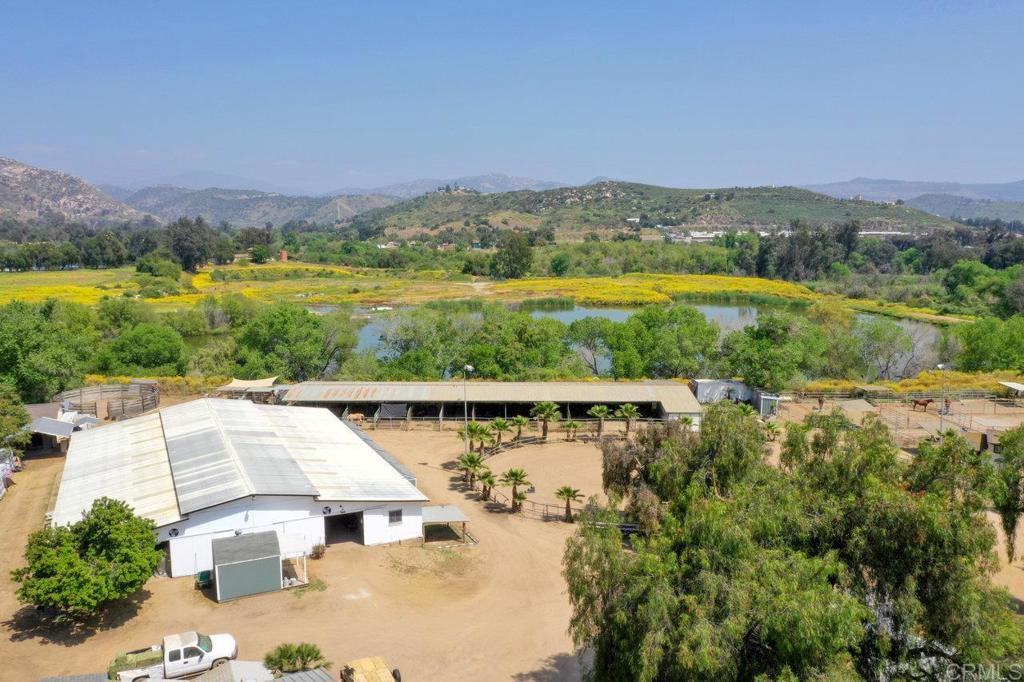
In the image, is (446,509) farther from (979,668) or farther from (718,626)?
(979,668)

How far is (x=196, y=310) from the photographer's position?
75250mm

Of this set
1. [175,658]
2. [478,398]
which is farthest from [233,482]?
[478,398]

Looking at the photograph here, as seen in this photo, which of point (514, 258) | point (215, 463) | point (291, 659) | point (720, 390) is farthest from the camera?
point (514, 258)

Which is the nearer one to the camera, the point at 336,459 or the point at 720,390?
the point at 336,459

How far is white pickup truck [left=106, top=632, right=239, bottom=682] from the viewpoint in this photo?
1817 centimetres

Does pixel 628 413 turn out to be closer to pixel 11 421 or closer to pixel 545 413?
pixel 545 413

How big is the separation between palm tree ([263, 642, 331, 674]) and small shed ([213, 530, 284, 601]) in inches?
206

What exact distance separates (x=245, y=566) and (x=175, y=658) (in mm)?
4720

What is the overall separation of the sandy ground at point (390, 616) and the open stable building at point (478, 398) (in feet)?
51.6

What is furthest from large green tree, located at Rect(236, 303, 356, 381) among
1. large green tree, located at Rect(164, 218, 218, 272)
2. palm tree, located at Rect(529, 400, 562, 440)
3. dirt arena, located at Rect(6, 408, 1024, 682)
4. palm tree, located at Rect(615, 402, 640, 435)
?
large green tree, located at Rect(164, 218, 218, 272)

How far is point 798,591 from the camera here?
1321 centimetres

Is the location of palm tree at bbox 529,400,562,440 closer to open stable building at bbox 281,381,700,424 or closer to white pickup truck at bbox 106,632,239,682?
open stable building at bbox 281,381,700,424

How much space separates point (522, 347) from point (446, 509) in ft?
84.5

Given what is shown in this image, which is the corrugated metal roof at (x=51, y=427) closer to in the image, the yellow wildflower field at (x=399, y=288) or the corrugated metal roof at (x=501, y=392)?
the corrugated metal roof at (x=501, y=392)
